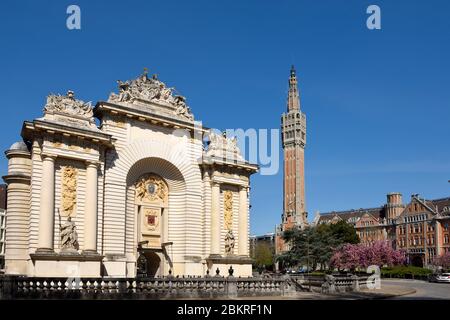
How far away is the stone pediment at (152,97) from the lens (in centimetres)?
4044

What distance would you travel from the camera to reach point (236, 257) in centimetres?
4353

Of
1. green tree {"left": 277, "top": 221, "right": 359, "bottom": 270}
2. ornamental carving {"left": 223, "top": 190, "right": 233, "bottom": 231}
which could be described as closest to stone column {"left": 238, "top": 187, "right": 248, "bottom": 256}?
ornamental carving {"left": 223, "top": 190, "right": 233, "bottom": 231}

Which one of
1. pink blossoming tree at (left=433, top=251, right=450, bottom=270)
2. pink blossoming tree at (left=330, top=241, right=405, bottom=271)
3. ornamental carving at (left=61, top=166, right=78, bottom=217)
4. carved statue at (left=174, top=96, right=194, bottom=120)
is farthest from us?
pink blossoming tree at (left=433, top=251, right=450, bottom=270)

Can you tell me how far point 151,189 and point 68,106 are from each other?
9487 millimetres

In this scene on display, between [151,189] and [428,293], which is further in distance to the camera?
[151,189]

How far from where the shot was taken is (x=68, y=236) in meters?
34.2

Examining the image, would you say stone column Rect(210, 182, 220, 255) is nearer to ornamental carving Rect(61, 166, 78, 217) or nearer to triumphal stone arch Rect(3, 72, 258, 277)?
triumphal stone arch Rect(3, 72, 258, 277)

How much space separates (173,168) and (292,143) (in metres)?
108

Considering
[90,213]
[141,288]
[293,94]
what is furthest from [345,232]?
[141,288]

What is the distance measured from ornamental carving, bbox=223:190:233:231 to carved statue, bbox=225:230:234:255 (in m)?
0.54

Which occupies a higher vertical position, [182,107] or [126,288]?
[182,107]

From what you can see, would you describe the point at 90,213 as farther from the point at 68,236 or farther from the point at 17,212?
the point at 17,212

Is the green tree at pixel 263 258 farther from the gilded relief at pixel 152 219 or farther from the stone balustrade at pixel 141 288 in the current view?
the stone balustrade at pixel 141 288

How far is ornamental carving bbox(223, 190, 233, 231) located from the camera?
44031 mm
